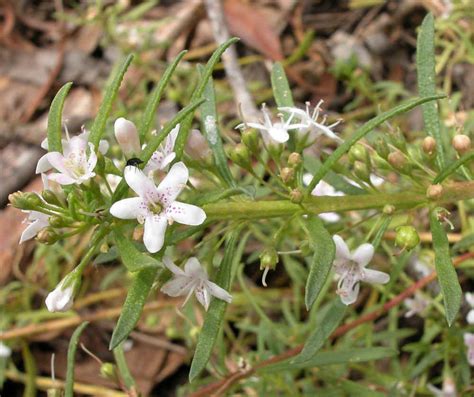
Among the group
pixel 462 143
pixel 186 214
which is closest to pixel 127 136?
pixel 186 214

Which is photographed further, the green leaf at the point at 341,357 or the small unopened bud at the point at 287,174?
the green leaf at the point at 341,357

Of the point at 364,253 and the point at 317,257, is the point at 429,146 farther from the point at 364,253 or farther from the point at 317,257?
the point at 317,257

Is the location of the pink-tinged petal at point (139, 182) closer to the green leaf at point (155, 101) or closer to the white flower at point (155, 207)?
the white flower at point (155, 207)

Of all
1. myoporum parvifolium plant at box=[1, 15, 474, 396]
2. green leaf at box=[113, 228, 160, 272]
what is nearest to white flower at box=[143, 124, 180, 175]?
myoporum parvifolium plant at box=[1, 15, 474, 396]

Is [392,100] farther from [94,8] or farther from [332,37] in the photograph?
[94,8]

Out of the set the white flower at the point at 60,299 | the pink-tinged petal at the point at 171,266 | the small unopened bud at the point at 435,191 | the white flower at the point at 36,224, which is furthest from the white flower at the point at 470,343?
the white flower at the point at 36,224

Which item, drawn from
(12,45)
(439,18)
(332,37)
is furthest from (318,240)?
(12,45)
